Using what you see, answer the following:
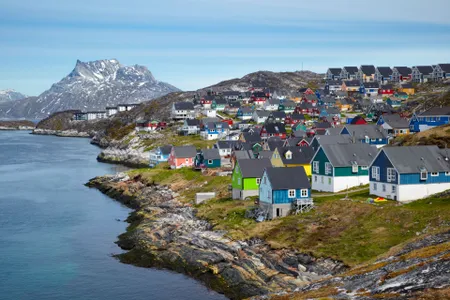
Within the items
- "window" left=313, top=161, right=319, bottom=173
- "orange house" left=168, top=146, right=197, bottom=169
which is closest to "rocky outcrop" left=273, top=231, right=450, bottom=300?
"window" left=313, top=161, right=319, bottom=173

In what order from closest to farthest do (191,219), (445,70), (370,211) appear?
1. (370,211)
2. (191,219)
3. (445,70)

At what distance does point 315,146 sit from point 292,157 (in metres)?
10.6

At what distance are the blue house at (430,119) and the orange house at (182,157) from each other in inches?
Result: 1670

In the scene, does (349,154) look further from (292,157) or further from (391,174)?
(292,157)

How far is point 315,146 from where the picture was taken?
273 ft

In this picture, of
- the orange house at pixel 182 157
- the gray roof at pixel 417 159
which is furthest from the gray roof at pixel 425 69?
the gray roof at pixel 417 159

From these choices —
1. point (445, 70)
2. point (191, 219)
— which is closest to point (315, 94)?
point (445, 70)

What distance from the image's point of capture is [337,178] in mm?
61562

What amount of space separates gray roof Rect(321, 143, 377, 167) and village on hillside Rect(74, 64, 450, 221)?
0.37 feet

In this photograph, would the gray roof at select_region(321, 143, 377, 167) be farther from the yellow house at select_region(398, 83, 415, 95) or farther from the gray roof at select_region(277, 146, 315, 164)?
the yellow house at select_region(398, 83, 415, 95)

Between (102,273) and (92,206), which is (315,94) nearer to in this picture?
(92,206)

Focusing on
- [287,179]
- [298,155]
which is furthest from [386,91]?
[287,179]

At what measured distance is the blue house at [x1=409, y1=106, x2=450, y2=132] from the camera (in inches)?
3966

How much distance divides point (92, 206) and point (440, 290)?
63282mm
